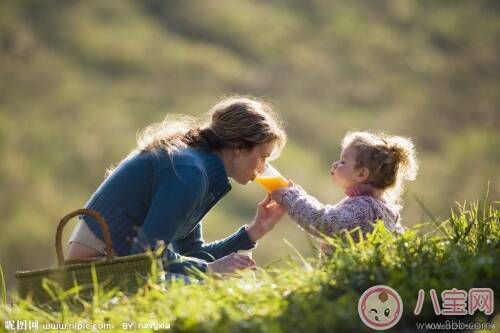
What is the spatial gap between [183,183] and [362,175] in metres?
1.13

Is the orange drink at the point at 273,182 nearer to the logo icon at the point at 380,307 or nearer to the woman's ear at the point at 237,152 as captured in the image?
the woman's ear at the point at 237,152

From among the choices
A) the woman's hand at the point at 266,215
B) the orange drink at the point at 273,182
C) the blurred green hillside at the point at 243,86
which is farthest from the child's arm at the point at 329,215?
the blurred green hillside at the point at 243,86

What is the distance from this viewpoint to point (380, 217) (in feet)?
15.3

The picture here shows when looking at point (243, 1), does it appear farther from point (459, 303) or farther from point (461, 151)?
point (459, 303)

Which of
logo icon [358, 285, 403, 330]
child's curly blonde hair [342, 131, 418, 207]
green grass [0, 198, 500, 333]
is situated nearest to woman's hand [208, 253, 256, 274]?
green grass [0, 198, 500, 333]

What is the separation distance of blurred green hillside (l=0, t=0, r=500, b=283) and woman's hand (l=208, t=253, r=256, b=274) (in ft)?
30.4

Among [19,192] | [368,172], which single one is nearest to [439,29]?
[19,192]

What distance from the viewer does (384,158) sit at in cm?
487

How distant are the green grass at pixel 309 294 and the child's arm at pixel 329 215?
680 millimetres

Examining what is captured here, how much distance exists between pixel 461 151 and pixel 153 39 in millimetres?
7294

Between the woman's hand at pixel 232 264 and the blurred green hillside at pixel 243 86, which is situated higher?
the blurred green hillside at pixel 243 86

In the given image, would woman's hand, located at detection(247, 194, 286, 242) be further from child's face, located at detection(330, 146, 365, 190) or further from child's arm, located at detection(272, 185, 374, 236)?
child's face, located at detection(330, 146, 365, 190)

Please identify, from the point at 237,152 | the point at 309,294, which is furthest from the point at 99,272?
the point at 237,152

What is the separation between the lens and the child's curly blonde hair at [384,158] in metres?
4.87
